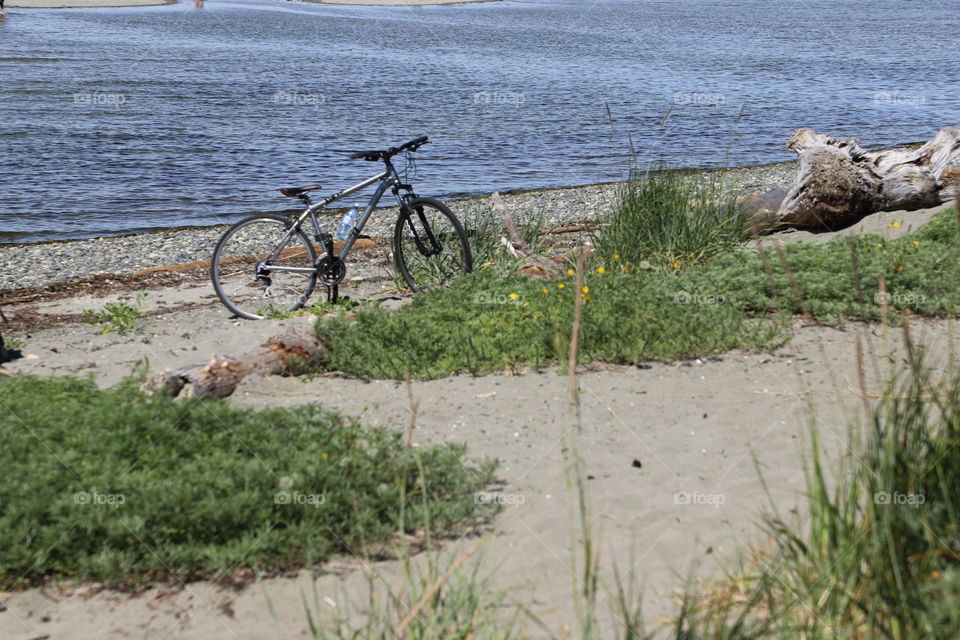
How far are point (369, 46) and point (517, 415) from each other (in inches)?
1484

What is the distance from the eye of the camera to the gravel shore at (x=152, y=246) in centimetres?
1205

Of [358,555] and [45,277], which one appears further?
[45,277]

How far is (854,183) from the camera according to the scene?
10.4 m

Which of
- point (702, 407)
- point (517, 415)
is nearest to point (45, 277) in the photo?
point (517, 415)

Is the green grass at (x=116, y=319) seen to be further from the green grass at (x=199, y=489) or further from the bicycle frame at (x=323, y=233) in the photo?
the green grass at (x=199, y=489)

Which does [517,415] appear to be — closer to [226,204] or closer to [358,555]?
[358,555]

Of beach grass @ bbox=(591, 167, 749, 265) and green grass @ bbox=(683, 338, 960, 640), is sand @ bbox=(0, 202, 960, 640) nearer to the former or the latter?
green grass @ bbox=(683, 338, 960, 640)

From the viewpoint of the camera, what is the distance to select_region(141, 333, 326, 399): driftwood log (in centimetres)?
603

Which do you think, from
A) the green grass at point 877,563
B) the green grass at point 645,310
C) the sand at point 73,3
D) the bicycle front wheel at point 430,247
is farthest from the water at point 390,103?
the sand at point 73,3

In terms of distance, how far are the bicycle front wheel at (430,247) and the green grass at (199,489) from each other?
3.80 meters

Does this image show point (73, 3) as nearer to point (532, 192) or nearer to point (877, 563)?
point (532, 192)

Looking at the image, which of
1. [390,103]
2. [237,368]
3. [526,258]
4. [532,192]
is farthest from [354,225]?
[390,103]

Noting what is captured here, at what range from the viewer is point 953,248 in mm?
7992

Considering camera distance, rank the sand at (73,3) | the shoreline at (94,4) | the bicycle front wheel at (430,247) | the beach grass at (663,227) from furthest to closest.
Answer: the shoreline at (94,4) → the sand at (73,3) → the beach grass at (663,227) → the bicycle front wheel at (430,247)
